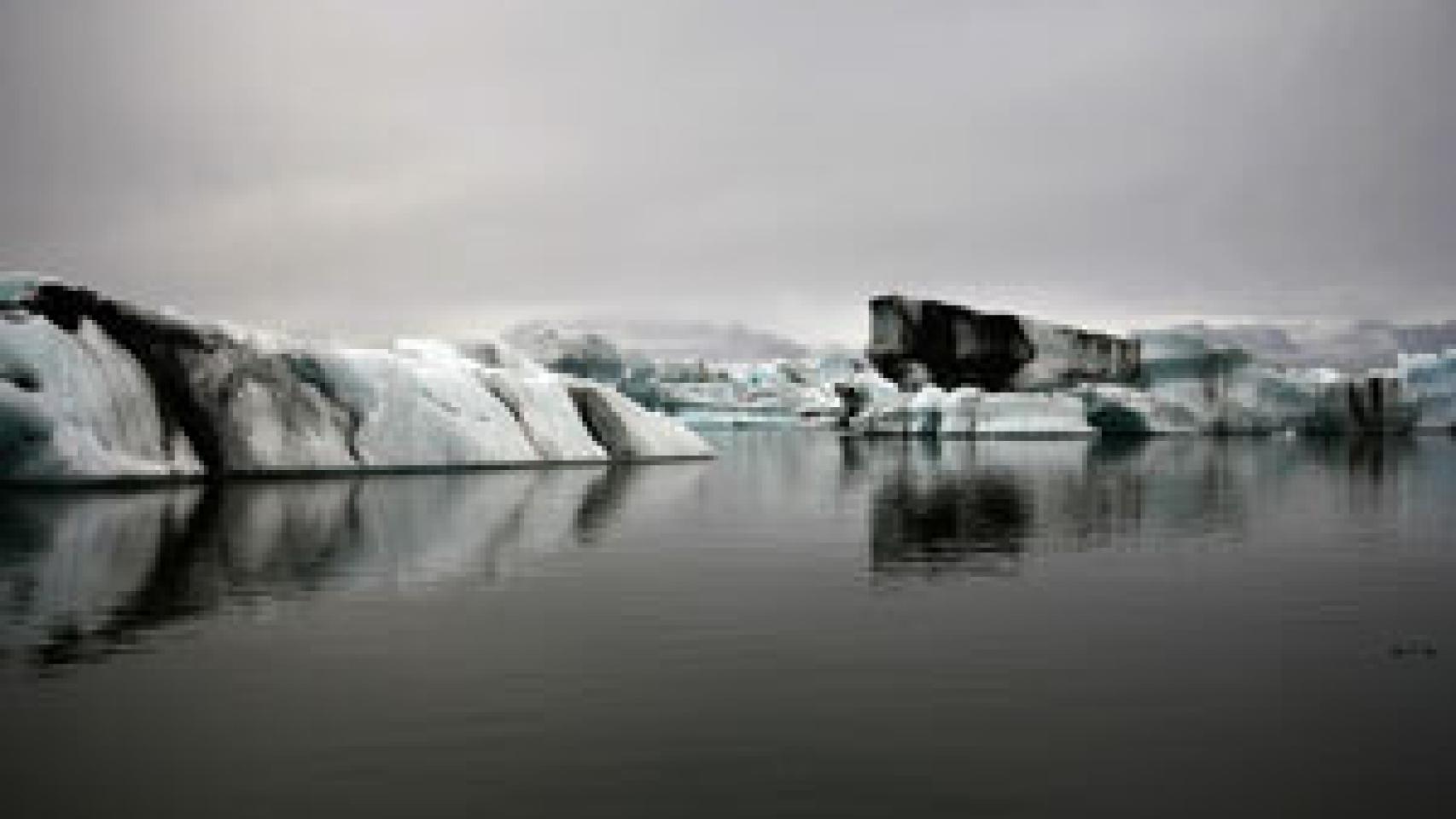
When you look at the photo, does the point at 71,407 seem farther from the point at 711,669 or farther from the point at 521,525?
the point at 711,669

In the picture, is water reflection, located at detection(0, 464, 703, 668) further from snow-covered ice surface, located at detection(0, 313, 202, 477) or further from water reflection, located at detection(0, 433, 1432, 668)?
snow-covered ice surface, located at detection(0, 313, 202, 477)

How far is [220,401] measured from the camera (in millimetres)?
28938

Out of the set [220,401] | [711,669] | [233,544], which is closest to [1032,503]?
[233,544]

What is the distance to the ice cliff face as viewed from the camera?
987 inches

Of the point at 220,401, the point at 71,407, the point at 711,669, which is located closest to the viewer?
the point at 711,669

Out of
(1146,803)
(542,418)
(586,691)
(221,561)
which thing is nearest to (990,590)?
(586,691)

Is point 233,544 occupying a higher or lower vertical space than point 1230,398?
lower

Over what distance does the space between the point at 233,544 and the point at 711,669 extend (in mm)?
10596

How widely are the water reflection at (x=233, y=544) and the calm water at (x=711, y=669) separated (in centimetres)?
10

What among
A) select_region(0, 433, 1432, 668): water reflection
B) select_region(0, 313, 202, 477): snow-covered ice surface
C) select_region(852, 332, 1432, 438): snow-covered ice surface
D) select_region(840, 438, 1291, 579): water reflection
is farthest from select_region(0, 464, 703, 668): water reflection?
select_region(852, 332, 1432, 438): snow-covered ice surface

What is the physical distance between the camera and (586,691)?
8.98 m

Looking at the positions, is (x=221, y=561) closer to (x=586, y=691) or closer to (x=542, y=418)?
(x=586, y=691)

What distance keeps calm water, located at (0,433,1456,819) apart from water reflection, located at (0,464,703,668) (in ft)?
0.34

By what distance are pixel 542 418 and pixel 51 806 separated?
107 feet
